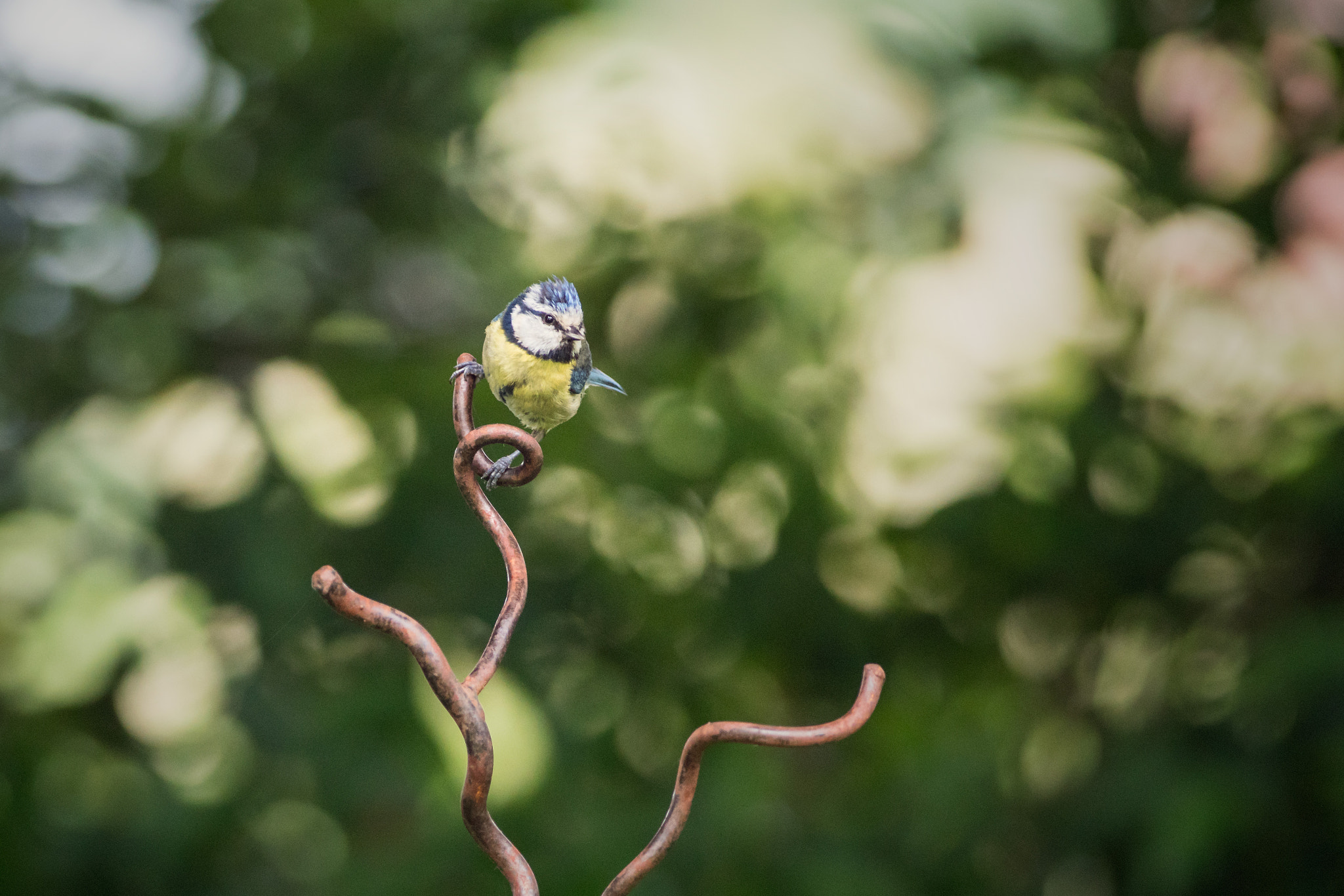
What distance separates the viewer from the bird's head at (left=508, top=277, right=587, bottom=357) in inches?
19.6

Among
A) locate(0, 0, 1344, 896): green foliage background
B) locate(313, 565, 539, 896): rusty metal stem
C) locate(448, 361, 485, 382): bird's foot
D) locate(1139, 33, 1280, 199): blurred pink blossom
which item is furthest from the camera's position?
locate(1139, 33, 1280, 199): blurred pink blossom

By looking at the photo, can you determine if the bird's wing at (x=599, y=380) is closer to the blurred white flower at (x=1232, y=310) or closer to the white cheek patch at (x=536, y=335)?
the white cheek patch at (x=536, y=335)

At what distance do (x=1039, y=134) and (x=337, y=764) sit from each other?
4.11ft

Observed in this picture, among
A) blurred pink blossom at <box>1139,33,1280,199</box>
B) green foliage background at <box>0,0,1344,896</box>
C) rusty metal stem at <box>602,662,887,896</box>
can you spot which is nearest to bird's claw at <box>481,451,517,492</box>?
rusty metal stem at <box>602,662,887,896</box>

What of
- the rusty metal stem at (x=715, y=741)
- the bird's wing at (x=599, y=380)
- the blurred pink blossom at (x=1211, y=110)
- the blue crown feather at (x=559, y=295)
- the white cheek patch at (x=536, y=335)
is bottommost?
the blurred pink blossom at (x=1211, y=110)

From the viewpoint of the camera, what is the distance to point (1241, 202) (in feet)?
4.70

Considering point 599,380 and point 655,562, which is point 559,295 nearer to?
point 599,380

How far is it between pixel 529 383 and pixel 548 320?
1.4 inches

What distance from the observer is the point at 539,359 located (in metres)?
0.50

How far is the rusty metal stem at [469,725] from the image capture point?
372mm

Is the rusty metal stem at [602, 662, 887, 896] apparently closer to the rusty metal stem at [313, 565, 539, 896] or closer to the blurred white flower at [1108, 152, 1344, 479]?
the rusty metal stem at [313, 565, 539, 896]

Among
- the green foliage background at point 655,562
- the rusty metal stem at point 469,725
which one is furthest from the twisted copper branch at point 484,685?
the green foliage background at point 655,562

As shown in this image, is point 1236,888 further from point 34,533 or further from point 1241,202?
point 34,533

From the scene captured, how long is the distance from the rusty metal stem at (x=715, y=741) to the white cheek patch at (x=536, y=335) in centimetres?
20
